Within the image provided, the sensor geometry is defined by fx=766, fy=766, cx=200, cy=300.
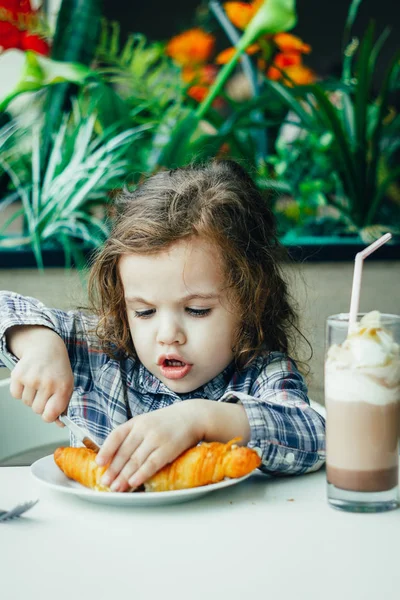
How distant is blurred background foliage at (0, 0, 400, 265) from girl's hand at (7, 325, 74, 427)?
1132 millimetres

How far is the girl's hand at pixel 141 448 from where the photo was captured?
2.44 feet

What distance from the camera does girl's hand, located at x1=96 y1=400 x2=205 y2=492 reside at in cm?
75

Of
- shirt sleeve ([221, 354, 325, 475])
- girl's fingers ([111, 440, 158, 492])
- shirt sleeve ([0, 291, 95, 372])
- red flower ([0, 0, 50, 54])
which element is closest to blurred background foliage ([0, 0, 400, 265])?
Answer: red flower ([0, 0, 50, 54])

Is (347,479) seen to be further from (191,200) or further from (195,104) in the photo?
(195,104)

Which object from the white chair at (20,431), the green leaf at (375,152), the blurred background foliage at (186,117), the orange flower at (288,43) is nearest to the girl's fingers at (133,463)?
the white chair at (20,431)

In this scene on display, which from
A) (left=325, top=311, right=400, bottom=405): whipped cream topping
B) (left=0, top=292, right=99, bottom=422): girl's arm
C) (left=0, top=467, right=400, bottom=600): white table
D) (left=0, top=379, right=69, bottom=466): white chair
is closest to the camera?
(left=0, top=467, right=400, bottom=600): white table

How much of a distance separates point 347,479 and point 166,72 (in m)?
2.27

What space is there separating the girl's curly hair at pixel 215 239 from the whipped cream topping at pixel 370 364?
402 millimetres

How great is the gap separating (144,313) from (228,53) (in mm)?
1959

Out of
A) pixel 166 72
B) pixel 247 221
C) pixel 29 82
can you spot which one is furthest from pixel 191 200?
pixel 166 72

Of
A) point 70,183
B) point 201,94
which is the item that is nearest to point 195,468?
point 70,183

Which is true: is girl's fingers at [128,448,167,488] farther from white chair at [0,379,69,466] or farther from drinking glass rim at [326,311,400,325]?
white chair at [0,379,69,466]

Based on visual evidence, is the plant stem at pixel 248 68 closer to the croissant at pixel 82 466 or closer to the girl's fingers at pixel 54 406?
the girl's fingers at pixel 54 406

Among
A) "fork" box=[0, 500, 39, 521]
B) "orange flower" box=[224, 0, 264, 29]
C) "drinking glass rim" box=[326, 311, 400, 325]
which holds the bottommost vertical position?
"fork" box=[0, 500, 39, 521]
